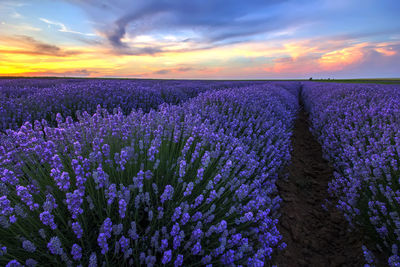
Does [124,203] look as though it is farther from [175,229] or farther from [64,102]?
[64,102]

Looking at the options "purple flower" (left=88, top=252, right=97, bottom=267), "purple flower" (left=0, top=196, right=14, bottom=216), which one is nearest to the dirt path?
"purple flower" (left=88, top=252, right=97, bottom=267)

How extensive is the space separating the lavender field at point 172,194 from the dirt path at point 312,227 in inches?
0.7

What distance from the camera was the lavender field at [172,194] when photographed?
1192mm

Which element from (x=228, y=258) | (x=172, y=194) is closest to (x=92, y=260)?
(x=172, y=194)

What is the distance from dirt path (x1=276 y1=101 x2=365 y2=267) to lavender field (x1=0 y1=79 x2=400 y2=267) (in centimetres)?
2

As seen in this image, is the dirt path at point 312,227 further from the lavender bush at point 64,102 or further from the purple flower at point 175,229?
the lavender bush at point 64,102

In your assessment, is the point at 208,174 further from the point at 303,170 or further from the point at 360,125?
the point at 360,125

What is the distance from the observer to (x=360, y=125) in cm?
383

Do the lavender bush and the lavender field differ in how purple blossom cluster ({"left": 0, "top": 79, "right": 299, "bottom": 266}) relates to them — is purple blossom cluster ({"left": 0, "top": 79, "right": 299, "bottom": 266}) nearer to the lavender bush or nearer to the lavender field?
the lavender field

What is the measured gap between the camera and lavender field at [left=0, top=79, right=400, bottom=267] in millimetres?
Result: 1192

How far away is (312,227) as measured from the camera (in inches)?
104

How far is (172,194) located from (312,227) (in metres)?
2.08

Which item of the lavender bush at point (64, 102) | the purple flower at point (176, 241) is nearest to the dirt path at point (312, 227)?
the purple flower at point (176, 241)

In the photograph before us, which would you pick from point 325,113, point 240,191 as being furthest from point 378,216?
point 325,113
